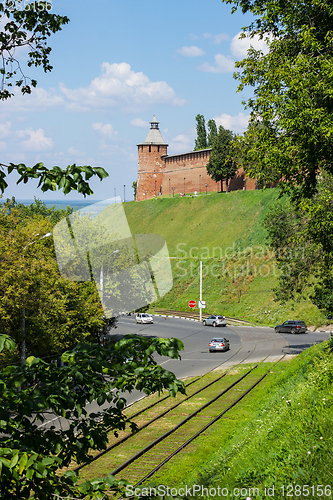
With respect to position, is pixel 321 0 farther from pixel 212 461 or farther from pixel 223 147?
pixel 223 147

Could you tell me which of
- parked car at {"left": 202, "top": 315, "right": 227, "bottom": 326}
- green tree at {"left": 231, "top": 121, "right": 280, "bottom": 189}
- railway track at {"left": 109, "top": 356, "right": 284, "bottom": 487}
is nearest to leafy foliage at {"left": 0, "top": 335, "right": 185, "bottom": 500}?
railway track at {"left": 109, "top": 356, "right": 284, "bottom": 487}

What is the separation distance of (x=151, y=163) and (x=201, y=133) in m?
15.4

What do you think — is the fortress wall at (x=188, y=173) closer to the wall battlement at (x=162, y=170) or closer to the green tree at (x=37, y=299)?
the wall battlement at (x=162, y=170)

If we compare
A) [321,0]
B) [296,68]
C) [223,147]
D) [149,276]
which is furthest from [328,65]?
[223,147]

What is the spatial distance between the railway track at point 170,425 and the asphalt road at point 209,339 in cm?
262

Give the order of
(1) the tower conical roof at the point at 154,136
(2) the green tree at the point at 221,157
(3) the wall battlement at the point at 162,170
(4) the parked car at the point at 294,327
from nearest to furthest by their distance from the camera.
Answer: (4) the parked car at the point at 294,327 < (2) the green tree at the point at 221,157 < (3) the wall battlement at the point at 162,170 < (1) the tower conical roof at the point at 154,136

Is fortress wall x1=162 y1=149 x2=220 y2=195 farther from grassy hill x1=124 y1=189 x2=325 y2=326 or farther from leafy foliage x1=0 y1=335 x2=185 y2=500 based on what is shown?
leafy foliage x1=0 y1=335 x2=185 y2=500

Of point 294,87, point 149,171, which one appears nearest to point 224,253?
point 149,171

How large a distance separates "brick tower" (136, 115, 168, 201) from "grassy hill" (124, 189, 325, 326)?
10594 millimetres

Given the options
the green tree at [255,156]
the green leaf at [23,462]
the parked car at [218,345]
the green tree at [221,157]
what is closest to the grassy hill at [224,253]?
the green tree at [221,157]

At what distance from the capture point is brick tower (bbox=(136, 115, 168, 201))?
102625 mm

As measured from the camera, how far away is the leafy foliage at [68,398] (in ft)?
11.7

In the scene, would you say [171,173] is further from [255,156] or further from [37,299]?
[255,156]

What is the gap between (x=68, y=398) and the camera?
3875 mm
